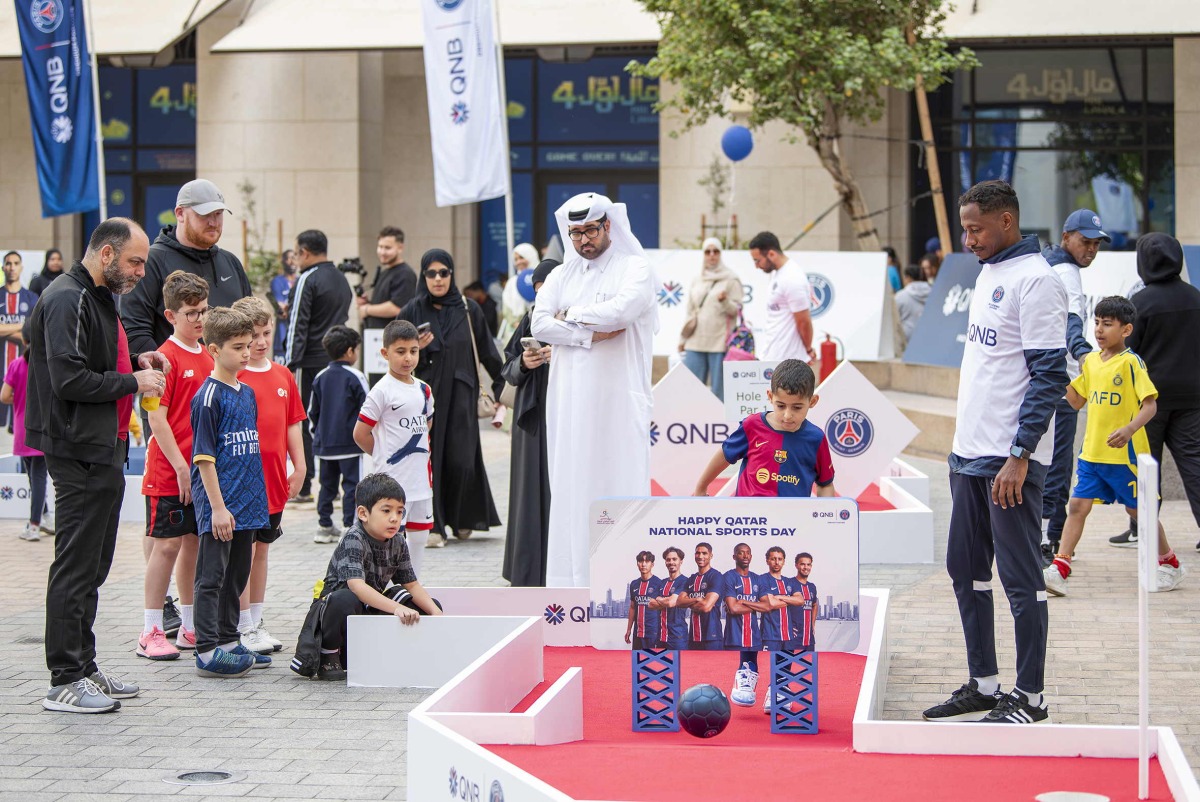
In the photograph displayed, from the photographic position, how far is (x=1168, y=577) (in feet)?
29.4

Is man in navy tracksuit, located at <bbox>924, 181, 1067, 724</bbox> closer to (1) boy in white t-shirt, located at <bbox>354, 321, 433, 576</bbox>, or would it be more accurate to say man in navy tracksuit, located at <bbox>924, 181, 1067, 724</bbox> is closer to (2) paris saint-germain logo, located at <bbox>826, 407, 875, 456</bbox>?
(1) boy in white t-shirt, located at <bbox>354, 321, 433, 576</bbox>

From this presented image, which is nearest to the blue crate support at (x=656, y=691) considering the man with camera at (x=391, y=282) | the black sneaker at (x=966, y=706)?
the black sneaker at (x=966, y=706)

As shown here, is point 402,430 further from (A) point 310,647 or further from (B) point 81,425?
(B) point 81,425

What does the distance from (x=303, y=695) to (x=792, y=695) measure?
7.34 ft

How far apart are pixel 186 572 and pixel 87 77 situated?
14.0m

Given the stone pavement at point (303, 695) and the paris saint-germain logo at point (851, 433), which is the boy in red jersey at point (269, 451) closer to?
the stone pavement at point (303, 695)

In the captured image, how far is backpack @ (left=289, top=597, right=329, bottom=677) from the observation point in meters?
7.02

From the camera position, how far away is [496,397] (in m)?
10.9

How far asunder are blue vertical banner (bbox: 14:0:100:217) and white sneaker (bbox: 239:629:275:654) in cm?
1368

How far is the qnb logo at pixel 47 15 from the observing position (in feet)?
65.4

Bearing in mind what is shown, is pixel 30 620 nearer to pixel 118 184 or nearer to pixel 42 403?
pixel 42 403

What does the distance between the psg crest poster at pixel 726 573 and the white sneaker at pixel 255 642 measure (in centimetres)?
237

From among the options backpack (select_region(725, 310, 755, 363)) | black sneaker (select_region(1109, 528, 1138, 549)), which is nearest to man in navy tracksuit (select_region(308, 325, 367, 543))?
backpack (select_region(725, 310, 755, 363))

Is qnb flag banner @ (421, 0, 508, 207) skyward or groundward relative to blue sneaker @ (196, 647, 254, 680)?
skyward
